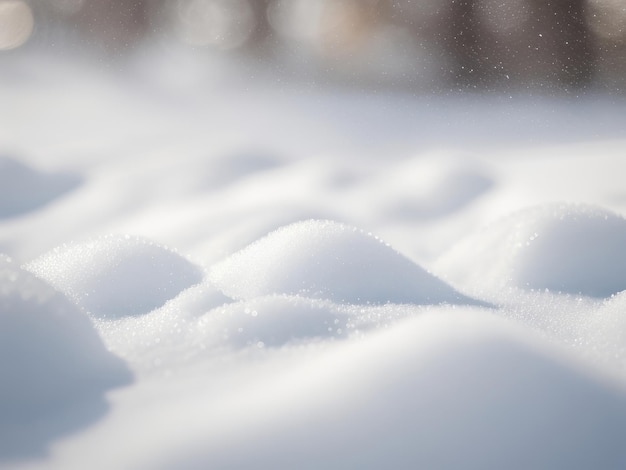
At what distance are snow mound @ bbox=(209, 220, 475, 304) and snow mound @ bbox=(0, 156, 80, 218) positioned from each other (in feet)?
5.32

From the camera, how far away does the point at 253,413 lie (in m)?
0.52

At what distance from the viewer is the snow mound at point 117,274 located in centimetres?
96

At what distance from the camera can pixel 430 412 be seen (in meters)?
0.51

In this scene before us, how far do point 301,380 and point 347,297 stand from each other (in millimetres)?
380

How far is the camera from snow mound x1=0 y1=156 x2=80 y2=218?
2227 mm

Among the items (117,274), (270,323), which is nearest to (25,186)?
(117,274)

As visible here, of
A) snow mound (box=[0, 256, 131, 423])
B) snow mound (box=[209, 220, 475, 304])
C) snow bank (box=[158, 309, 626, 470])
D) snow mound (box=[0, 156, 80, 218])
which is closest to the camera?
snow bank (box=[158, 309, 626, 470])

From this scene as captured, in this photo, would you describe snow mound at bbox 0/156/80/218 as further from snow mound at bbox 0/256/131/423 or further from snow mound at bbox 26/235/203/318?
snow mound at bbox 0/256/131/423

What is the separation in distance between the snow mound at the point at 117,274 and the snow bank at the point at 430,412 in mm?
488

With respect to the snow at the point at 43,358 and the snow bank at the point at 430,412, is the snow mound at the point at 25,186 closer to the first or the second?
the snow at the point at 43,358

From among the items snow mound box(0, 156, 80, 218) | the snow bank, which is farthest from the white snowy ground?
snow mound box(0, 156, 80, 218)

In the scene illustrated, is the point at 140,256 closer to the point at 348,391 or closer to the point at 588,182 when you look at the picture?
the point at 348,391

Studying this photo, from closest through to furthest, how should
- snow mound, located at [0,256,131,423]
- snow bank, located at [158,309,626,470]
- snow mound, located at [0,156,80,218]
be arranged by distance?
snow bank, located at [158,309,626,470], snow mound, located at [0,256,131,423], snow mound, located at [0,156,80,218]

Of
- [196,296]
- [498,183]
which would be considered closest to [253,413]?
[196,296]
